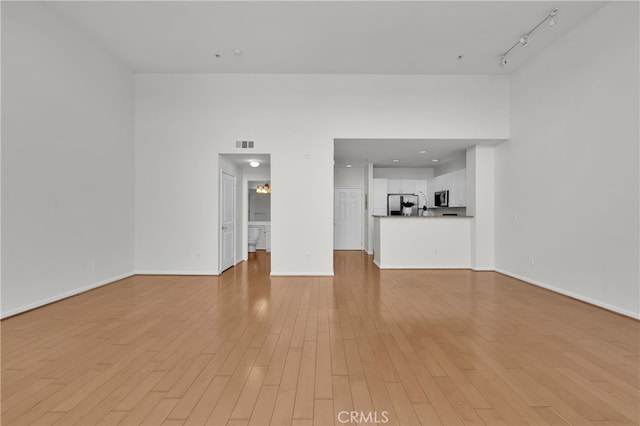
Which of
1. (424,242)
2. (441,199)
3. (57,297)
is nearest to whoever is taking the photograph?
(57,297)

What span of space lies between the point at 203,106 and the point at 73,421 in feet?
17.0

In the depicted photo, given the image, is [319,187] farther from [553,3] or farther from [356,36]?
[553,3]

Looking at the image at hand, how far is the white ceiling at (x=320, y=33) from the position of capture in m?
3.86

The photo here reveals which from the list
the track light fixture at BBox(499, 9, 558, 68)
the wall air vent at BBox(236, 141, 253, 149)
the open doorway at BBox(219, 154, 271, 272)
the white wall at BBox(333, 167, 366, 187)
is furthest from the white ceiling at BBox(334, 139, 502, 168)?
the open doorway at BBox(219, 154, 271, 272)

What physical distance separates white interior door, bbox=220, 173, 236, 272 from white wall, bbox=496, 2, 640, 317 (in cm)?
559

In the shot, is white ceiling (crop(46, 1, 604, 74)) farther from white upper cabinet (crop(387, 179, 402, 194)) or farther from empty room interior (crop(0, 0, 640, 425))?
white upper cabinet (crop(387, 179, 402, 194))

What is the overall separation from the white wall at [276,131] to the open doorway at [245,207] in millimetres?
335

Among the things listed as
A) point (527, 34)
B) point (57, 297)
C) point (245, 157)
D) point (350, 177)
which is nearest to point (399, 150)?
point (350, 177)

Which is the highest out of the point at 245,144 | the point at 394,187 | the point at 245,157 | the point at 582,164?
the point at 245,144

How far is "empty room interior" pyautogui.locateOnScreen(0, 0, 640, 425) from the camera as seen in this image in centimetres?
206

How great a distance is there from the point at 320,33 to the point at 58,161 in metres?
4.09

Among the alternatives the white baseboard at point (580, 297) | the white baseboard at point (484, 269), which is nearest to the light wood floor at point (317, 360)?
the white baseboard at point (580, 297)

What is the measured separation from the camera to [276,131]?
5.68m

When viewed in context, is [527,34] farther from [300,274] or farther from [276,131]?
[300,274]
